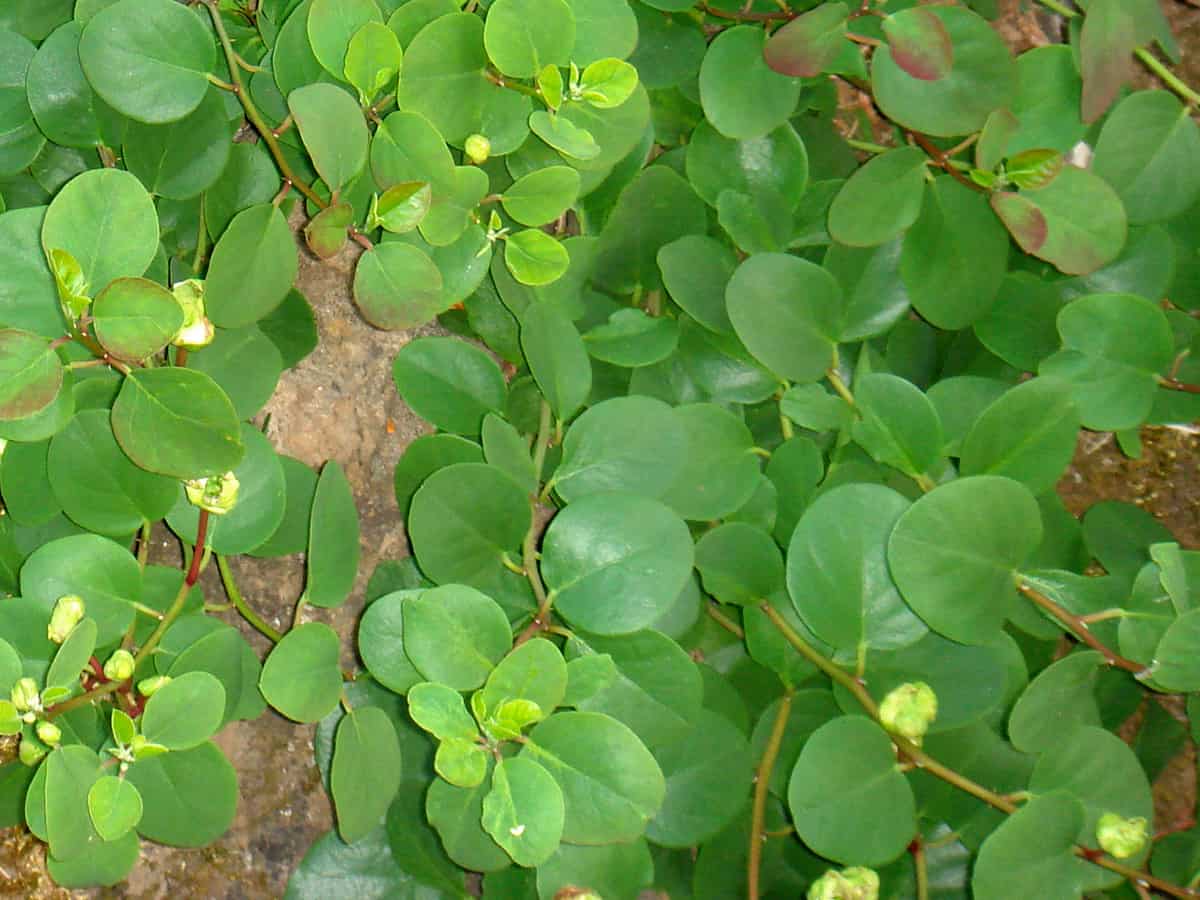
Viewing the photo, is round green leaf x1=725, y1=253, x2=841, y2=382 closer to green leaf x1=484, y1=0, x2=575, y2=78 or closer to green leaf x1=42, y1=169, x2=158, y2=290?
green leaf x1=484, y1=0, x2=575, y2=78

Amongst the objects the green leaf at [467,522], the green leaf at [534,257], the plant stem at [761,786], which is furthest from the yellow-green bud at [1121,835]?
the green leaf at [534,257]

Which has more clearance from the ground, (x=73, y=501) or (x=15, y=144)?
(x=15, y=144)

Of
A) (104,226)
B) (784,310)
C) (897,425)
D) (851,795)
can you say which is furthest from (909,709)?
(104,226)

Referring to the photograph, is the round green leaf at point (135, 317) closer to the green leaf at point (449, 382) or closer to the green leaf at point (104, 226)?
the green leaf at point (104, 226)

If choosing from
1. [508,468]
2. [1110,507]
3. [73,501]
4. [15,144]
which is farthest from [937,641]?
[15,144]

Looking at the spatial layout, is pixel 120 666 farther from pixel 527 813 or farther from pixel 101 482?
pixel 527 813

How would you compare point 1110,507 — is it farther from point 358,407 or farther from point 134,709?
point 134,709
